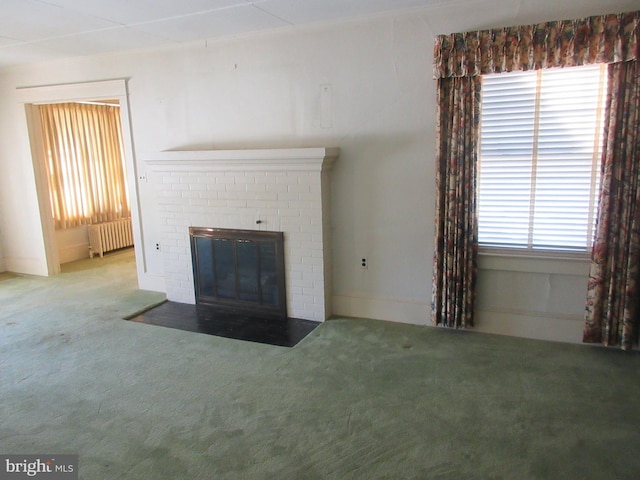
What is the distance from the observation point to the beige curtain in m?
6.41

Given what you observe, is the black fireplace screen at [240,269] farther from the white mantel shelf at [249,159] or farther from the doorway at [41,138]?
the doorway at [41,138]

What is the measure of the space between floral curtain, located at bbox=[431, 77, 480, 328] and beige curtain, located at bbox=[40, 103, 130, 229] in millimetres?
5196

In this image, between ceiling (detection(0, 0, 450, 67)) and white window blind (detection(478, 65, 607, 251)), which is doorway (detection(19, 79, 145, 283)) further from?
white window blind (detection(478, 65, 607, 251))

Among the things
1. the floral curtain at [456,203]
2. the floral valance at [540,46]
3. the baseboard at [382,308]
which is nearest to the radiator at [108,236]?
the baseboard at [382,308]

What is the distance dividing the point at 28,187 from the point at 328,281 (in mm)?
4163

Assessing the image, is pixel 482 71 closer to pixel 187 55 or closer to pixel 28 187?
pixel 187 55

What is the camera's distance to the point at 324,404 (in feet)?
9.38

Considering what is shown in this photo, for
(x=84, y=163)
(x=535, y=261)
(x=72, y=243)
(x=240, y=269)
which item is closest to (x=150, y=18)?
(x=240, y=269)

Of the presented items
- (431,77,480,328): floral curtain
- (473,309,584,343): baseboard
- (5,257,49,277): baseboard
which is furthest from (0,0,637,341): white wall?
(5,257,49,277): baseboard

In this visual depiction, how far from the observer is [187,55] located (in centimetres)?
457

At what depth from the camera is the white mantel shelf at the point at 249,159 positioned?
3.91m

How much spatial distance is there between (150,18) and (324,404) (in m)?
3.16

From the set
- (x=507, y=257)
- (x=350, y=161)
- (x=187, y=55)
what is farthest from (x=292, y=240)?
(x=187, y=55)

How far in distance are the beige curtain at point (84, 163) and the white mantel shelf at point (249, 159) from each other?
102 inches
